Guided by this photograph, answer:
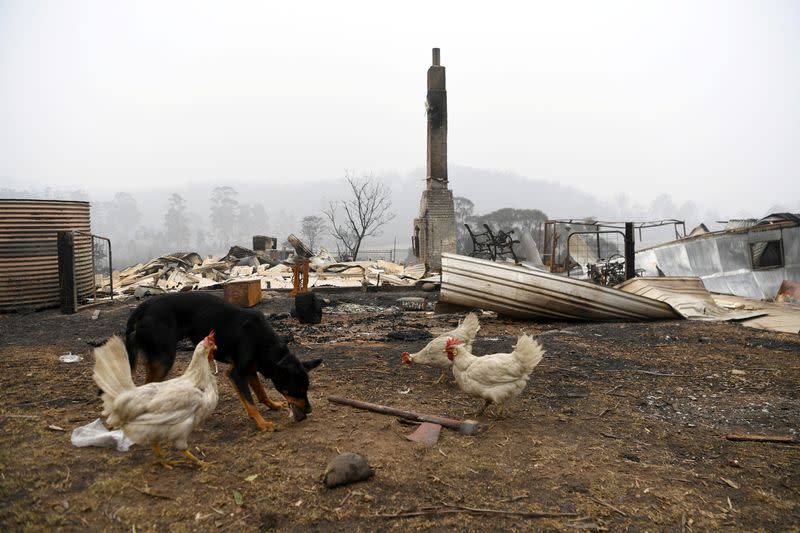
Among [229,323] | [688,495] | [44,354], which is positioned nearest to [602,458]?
[688,495]

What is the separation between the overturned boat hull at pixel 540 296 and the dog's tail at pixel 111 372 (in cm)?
651

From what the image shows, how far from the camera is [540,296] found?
334 inches

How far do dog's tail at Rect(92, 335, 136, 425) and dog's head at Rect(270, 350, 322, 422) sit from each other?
106 cm

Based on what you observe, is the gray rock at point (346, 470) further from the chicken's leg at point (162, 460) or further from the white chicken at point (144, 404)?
the chicken's leg at point (162, 460)

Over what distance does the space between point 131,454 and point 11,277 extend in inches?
403

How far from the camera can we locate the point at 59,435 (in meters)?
3.58

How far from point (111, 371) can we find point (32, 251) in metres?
10.5

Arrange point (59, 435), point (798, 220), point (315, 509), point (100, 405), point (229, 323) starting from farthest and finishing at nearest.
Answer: point (798, 220) < point (100, 405) < point (229, 323) < point (59, 435) < point (315, 509)

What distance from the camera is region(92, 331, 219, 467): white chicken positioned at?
9.64ft

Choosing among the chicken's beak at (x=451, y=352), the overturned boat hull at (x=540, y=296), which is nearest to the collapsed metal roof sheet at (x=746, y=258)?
the overturned boat hull at (x=540, y=296)

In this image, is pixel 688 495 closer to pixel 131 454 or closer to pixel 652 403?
pixel 652 403

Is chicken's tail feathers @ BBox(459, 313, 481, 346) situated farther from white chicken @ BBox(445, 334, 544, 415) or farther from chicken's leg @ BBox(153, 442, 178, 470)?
chicken's leg @ BBox(153, 442, 178, 470)

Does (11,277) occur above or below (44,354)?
Answer: above

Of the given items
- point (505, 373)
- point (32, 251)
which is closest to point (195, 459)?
point (505, 373)
